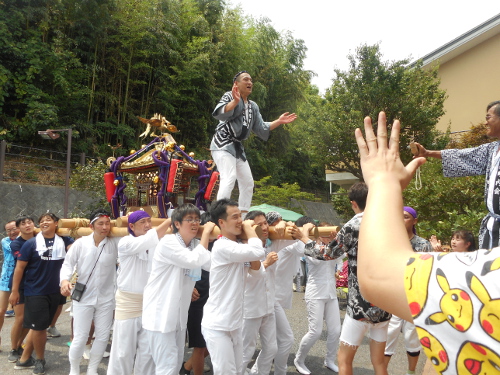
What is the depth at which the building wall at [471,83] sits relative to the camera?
16078 millimetres

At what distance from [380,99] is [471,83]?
4492 mm

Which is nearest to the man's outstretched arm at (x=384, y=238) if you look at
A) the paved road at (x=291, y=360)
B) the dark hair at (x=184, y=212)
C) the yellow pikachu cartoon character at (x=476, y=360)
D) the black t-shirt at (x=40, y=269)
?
the yellow pikachu cartoon character at (x=476, y=360)

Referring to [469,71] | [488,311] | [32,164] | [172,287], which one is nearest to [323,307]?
[172,287]

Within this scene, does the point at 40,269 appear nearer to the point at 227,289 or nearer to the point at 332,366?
the point at 227,289

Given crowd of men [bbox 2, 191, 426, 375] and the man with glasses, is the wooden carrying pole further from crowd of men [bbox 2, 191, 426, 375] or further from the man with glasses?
the man with glasses

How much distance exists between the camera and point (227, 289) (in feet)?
12.5

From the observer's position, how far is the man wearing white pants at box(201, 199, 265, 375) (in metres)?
3.66

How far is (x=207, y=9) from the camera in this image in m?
21.6

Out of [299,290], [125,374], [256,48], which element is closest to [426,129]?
[299,290]

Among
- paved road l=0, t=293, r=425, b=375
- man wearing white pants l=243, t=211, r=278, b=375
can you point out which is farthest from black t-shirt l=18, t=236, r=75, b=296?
man wearing white pants l=243, t=211, r=278, b=375

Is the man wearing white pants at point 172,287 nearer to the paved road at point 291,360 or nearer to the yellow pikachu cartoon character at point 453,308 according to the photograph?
the paved road at point 291,360

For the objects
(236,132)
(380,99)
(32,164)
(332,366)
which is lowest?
(332,366)

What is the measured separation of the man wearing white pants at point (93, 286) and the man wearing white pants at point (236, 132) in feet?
4.86

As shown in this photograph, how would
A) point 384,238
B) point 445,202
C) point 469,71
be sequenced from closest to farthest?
1. point 384,238
2. point 445,202
3. point 469,71
